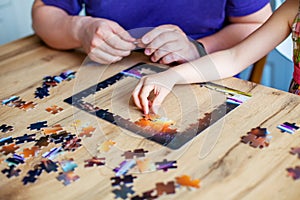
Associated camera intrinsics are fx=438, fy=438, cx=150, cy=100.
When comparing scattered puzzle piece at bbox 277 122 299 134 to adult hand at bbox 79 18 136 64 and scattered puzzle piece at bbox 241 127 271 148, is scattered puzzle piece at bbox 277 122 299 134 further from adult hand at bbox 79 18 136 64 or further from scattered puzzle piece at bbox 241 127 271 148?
adult hand at bbox 79 18 136 64

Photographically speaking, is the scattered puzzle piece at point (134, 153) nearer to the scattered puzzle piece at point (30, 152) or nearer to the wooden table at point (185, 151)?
the wooden table at point (185, 151)

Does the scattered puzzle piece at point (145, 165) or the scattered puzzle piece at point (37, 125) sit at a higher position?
the scattered puzzle piece at point (145, 165)

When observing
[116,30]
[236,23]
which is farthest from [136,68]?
[236,23]

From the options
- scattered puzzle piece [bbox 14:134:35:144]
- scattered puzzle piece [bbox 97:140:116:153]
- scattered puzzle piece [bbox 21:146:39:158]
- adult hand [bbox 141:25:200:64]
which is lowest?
scattered puzzle piece [bbox 14:134:35:144]

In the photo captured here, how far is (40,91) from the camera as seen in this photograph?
119 cm

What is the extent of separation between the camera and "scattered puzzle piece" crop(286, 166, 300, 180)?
2.65ft

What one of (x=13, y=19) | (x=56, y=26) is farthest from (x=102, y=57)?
(x=13, y=19)

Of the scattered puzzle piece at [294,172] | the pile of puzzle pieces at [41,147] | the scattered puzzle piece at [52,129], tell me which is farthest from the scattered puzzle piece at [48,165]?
the scattered puzzle piece at [294,172]

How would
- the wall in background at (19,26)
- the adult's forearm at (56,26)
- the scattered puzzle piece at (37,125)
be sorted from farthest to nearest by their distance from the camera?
1. the wall in background at (19,26)
2. the adult's forearm at (56,26)
3. the scattered puzzle piece at (37,125)

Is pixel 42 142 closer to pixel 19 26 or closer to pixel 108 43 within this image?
pixel 108 43

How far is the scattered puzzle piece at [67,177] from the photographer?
0.84m

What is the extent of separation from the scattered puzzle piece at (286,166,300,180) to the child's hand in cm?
35

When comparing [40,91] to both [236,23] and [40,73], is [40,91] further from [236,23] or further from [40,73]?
[236,23]

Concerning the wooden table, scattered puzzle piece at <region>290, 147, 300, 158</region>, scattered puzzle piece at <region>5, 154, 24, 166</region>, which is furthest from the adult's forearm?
scattered puzzle piece at <region>290, 147, 300, 158</region>
